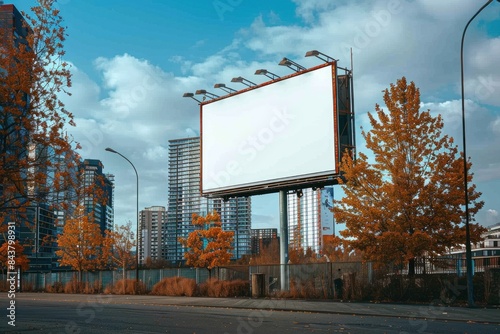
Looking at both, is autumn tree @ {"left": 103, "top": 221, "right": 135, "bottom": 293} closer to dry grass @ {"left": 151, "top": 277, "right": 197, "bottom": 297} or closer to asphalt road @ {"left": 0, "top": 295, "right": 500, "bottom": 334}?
dry grass @ {"left": 151, "top": 277, "right": 197, "bottom": 297}

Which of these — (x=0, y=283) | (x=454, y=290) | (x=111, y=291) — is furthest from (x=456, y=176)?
(x=0, y=283)

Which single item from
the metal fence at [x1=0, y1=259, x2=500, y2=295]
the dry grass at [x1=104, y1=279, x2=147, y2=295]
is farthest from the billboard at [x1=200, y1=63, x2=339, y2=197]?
the dry grass at [x1=104, y1=279, x2=147, y2=295]

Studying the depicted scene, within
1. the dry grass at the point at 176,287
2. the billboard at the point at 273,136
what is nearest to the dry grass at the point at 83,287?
the dry grass at the point at 176,287

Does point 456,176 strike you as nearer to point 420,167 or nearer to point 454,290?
point 420,167

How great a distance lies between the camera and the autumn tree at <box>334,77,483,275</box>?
92.5 feet

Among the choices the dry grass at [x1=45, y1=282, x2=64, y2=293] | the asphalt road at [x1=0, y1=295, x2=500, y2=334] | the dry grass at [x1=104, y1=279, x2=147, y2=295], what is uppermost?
the asphalt road at [x1=0, y1=295, x2=500, y2=334]

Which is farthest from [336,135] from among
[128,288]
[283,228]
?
[128,288]

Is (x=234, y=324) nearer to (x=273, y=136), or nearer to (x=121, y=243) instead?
(x=273, y=136)

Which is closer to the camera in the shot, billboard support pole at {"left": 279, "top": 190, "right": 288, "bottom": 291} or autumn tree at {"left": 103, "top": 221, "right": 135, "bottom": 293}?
billboard support pole at {"left": 279, "top": 190, "right": 288, "bottom": 291}

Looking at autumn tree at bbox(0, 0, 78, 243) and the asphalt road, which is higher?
autumn tree at bbox(0, 0, 78, 243)

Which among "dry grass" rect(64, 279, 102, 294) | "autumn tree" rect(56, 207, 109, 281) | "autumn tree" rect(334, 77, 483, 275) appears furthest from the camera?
"autumn tree" rect(56, 207, 109, 281)

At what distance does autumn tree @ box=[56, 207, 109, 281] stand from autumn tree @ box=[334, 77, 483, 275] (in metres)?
33.8

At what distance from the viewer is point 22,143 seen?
14016 mm

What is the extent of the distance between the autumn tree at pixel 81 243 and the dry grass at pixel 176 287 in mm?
17704
